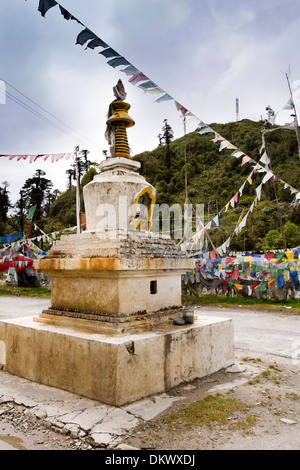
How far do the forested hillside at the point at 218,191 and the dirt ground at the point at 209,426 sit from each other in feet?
72.9

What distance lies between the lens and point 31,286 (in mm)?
21203

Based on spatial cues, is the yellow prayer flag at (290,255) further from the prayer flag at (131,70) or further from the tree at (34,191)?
the tree at (34,191)

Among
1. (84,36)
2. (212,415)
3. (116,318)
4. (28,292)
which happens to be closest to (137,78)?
(84,36)

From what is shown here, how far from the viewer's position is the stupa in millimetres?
4031

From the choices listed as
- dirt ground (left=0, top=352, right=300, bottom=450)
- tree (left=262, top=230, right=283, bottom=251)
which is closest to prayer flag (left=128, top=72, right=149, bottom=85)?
dirt ground (left=0, top=352, right=300, bottom=450)

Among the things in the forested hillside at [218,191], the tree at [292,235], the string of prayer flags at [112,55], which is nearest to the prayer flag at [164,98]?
the string of prayer flags at [112,55]

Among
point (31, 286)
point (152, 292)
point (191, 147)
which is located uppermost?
point (191, 147)

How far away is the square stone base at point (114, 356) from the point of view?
3.87 m

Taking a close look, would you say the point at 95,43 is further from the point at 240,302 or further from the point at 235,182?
the point at 235,182

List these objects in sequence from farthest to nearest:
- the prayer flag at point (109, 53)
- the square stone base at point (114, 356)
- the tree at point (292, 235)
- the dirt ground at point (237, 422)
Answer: the tree at point (292, 235)
the prayer flag at point (109, 53)
the square stone base at point (114, 356)
the dirt ground at point (237, 422)

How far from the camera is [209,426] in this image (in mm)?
3449

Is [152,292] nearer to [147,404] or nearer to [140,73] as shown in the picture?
[147,404]
